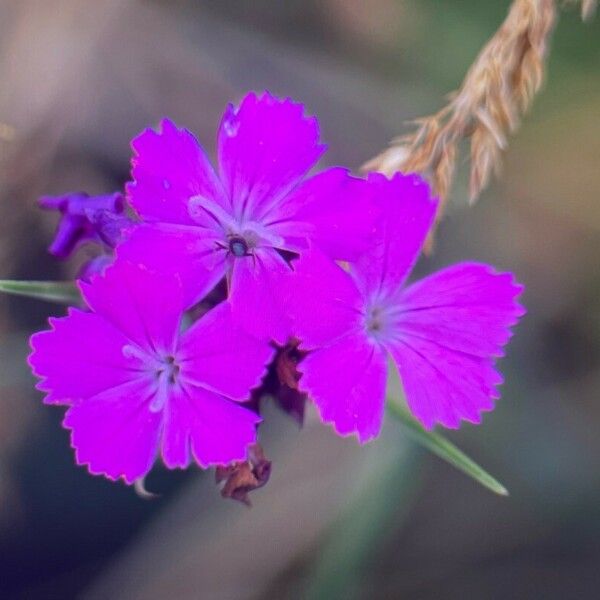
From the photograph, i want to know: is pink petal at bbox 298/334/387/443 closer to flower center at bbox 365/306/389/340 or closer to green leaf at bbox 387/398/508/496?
flower center at bbox 365/306/389/340

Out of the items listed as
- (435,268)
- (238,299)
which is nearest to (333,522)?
(435,268)

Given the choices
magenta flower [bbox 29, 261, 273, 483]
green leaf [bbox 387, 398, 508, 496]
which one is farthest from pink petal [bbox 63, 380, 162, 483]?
green leaf [bbox 387, 398, 508, 496]

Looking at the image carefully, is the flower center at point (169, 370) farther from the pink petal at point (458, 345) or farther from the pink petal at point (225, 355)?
the pink petal at point (458, 345)

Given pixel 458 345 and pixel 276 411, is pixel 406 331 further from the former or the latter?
pixel 276 411

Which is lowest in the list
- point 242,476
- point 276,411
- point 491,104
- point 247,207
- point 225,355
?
point 276,411

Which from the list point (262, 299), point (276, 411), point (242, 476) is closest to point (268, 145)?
point (262, 299)

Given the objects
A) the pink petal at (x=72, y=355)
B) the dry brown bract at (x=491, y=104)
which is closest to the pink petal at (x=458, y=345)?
the dry brown bract at (x=491, y=104)
